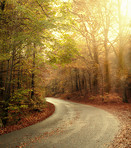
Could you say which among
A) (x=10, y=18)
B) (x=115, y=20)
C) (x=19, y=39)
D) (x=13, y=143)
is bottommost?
(x=13, y=143)

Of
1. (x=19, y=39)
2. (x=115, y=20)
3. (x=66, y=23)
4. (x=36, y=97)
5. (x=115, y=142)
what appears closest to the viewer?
(x=115, y=142)

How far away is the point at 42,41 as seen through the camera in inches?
288

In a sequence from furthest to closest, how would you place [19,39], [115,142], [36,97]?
1. [36,97]
2. [19,39]
3. [115,142]

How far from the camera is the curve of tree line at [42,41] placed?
20.5ft

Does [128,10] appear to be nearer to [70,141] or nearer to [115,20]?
[115,20]

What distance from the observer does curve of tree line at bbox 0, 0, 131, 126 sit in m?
6.25

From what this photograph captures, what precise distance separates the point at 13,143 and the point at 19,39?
5160 mm

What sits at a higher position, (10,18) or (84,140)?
(10,18)

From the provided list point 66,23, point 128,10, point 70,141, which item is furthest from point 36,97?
point 128,10

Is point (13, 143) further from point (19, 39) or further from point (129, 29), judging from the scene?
point (129, 29)

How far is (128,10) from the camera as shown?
14.1 metres

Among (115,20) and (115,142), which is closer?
(115,142)

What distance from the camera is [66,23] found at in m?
6.41

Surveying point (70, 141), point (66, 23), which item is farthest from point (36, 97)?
point (66, 23)
